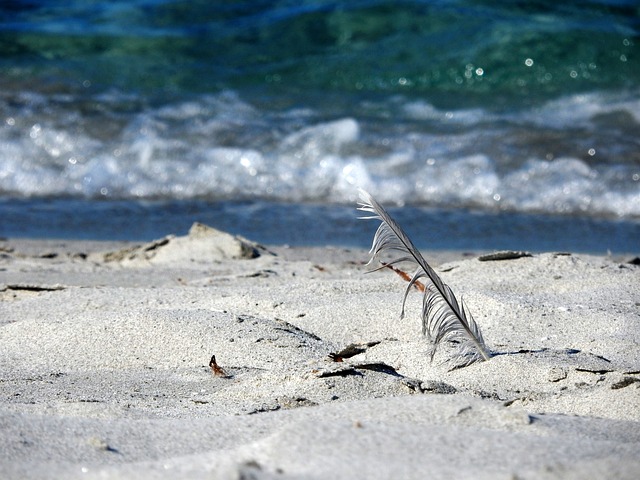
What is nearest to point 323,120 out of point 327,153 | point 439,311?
point 327,153

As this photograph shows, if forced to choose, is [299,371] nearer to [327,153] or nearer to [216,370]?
[216,370]

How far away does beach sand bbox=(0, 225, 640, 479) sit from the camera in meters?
1.52

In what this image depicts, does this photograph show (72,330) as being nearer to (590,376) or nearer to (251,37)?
(590,376)

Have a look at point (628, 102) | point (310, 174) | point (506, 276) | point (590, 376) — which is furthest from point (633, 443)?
point (628, 102)

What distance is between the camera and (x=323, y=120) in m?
6.53

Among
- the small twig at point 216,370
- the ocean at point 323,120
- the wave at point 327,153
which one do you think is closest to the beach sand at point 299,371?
the small twig at point 216,370

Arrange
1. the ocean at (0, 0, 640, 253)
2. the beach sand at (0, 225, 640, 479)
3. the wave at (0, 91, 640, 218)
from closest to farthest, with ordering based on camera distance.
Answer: the beach sand at (0, 225, 640, 479) < the ocean at (0, 0, 640, 253) < the wave at (0, 91, 640, 218)

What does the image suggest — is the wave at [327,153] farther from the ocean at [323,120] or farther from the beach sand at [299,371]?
the beach sand at [299,371]

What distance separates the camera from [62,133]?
620cm

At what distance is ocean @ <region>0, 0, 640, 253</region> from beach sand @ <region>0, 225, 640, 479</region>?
1.17 metres

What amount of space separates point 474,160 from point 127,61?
3.96 m

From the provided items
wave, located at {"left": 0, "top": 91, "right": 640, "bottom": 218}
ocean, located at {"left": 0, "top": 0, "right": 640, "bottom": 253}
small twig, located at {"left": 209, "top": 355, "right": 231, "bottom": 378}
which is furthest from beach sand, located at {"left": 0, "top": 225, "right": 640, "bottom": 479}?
wave, located at {"left": 0, "top": 91, "right": 640, "bottom": 218}

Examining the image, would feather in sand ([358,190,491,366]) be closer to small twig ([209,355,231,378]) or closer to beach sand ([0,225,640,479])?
beach sand ([0,225,640,479])

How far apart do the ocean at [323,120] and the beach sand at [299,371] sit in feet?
3.83
